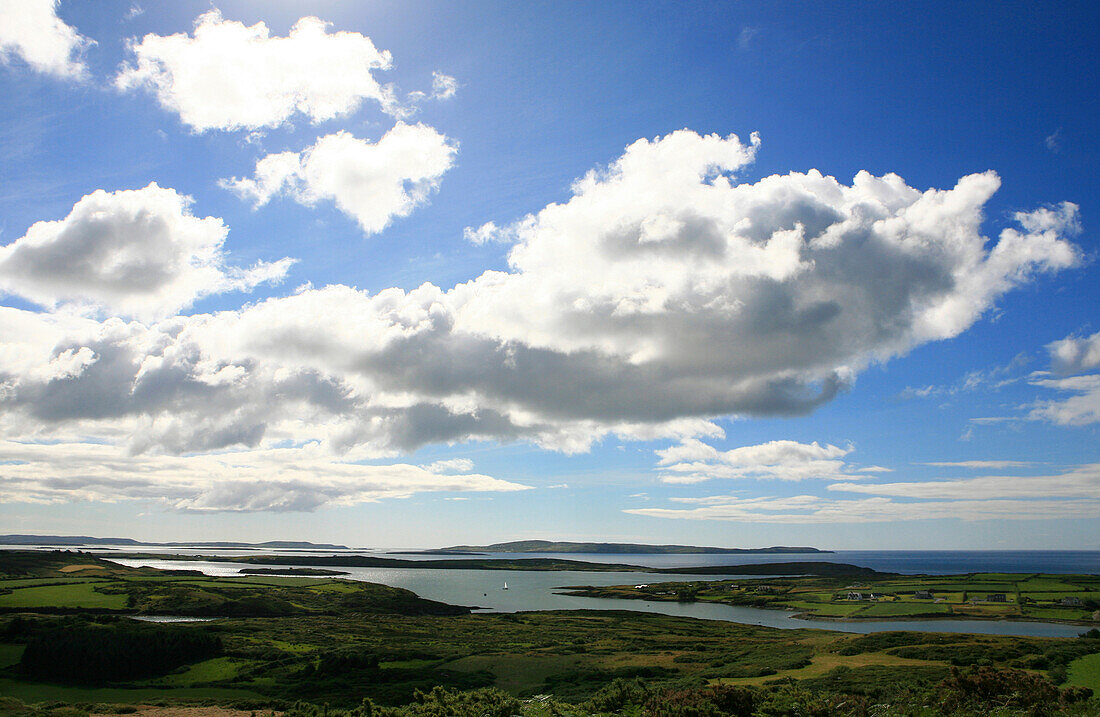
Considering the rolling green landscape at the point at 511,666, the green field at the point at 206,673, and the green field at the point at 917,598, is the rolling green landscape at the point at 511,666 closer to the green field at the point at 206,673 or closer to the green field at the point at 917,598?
the green field at the point at 206,673

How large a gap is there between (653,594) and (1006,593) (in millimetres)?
71351

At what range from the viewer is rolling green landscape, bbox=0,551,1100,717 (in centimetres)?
2138

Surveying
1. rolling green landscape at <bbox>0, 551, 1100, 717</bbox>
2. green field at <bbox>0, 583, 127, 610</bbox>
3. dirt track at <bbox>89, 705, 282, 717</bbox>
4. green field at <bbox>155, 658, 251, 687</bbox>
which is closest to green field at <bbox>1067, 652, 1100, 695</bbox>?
rolling green landscape at <bbox>0, 551, 1100, 717</bbox>

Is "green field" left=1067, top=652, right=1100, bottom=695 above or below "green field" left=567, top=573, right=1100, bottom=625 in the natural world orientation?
above

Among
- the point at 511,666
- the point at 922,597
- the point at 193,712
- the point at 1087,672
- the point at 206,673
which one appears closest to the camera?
the point at 1087,672

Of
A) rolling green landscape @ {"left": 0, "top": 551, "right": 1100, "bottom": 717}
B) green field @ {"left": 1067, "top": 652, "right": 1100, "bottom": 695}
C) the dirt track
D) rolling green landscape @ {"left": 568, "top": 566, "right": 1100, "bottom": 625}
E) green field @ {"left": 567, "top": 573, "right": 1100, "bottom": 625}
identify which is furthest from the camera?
green field @ {"left": 567, "top": 573, "right": 1100, "bottom": 625}

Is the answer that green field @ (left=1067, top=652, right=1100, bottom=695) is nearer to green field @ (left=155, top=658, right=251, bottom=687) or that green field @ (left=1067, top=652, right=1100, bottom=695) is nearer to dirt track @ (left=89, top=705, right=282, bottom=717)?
dirt track @ (left=89, top=705, right=282, bottom=717)

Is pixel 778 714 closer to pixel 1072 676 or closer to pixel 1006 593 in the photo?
pixel 1072 676

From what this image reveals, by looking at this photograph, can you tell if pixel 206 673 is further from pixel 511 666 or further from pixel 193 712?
pixel 511 666

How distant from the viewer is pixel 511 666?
4731 cm

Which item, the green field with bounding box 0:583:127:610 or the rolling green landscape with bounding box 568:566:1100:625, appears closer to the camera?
the green field with bounding box 0:583:127:610

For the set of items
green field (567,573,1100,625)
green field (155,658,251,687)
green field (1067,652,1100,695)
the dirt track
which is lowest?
green field (567,573,1100,625)

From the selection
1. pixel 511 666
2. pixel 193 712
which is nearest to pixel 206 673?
pixel 193 712

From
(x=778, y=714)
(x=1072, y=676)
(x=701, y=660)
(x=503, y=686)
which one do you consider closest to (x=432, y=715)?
(x=778, y=714)
